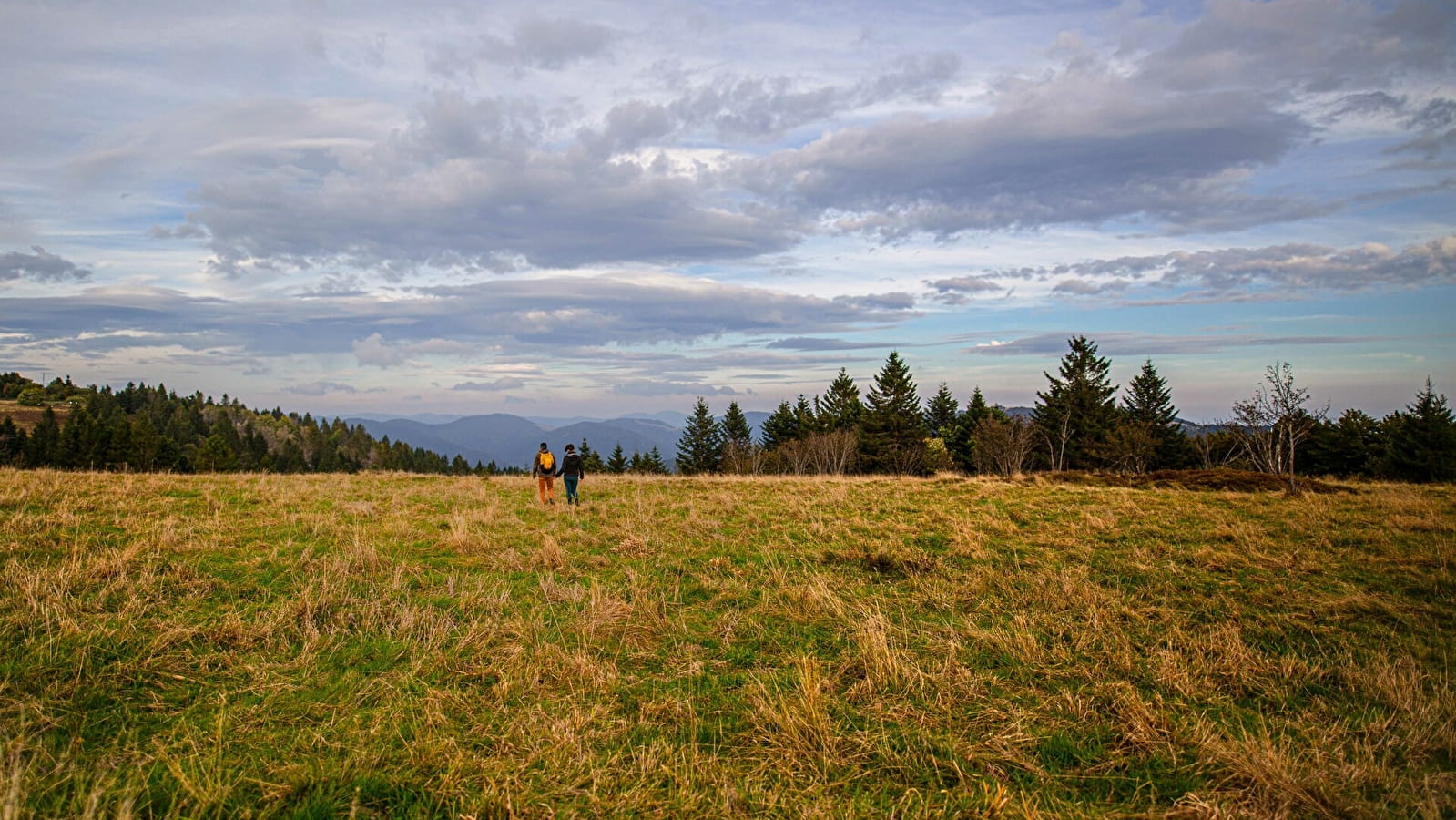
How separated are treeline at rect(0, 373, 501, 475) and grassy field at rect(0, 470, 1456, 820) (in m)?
55.4

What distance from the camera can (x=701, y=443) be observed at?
318 ft

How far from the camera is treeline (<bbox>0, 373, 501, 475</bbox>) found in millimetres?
77938

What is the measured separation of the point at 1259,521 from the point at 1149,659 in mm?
10282

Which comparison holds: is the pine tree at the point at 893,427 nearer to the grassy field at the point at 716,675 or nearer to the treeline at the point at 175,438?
the treeline at the point at 175,438

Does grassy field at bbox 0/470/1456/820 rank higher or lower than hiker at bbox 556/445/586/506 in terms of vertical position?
lower

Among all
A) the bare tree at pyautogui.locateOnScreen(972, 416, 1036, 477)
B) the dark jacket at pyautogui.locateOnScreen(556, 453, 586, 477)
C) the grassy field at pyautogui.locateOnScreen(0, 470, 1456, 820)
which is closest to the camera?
the grassy field at pyautogui.locateOnScreen(0, 470, 1456, 820)

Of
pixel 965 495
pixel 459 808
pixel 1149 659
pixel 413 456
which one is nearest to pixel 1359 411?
pixel 965 495

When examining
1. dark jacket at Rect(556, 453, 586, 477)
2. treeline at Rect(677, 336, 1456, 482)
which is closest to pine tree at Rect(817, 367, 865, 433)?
treeline at Rect(677, 336, 1456, 482)

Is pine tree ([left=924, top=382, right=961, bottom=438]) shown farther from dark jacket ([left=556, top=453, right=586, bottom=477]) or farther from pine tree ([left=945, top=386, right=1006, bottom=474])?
dark jacket ([left=556, top=453, right=586, bottom=477])

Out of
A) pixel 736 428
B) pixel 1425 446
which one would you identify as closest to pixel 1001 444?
pixel 1425 446

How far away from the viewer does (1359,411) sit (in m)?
60.1

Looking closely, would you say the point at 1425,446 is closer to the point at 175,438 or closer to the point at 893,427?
the point at 893,427

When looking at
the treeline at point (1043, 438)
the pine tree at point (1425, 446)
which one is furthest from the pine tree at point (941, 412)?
the pine tree at point (1425, 446)

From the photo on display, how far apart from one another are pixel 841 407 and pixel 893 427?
45.8ft
